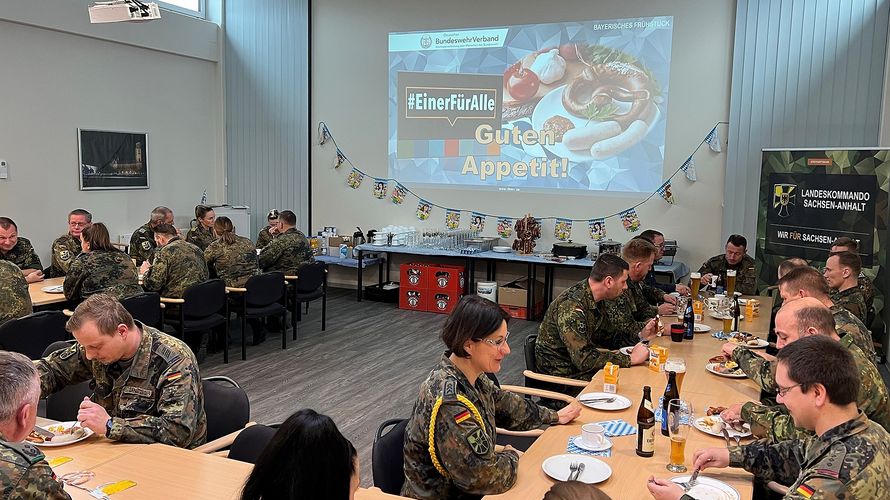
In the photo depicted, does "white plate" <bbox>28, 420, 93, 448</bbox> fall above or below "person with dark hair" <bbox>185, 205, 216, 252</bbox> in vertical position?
below

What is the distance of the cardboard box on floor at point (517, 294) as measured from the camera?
29.5ft

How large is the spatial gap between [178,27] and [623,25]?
5.99 meters

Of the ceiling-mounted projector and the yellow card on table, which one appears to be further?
the ceiling-mounted projector

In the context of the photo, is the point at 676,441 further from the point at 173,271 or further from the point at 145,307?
the point at 173,271

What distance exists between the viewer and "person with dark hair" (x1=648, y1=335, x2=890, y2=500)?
2.19m

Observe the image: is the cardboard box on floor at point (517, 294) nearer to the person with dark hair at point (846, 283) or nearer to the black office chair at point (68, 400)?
the person with dark hair at point (846, 283)

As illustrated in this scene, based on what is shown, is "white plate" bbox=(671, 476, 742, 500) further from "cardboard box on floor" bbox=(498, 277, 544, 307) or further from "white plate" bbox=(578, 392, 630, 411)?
"cardboard box on floor" bbox=(498, 277, 544, 307)

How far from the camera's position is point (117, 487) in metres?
2.56

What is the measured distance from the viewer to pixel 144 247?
8.16 metres

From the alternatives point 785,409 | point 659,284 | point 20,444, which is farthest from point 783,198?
point 20,444

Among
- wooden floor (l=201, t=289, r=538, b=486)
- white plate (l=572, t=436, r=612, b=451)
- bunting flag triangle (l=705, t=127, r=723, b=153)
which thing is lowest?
wooden floor (l=201, t=289, r=538, b=486)

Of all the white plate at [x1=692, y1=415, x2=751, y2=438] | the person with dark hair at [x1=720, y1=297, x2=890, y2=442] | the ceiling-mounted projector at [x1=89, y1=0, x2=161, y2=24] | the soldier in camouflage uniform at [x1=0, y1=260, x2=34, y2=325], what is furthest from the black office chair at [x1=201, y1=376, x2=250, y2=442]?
the ceiling-mounted projector at [x1=89, y1=0, x2=161, y2=24]

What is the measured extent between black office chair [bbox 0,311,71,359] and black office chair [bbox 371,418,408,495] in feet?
10.6

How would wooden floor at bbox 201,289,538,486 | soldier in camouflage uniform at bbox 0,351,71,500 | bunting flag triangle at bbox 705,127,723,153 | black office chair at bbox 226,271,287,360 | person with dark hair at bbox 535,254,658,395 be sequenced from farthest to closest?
bunting flag triangle at bbox 705,127,723,153
black office chair at bbox 226,271,287,360
wooden floor at bbox 201,289,538,486
person with dark hair at bbox 535,254,658,395
soldier in camouflage uniform at bbox 0,351,71,500
